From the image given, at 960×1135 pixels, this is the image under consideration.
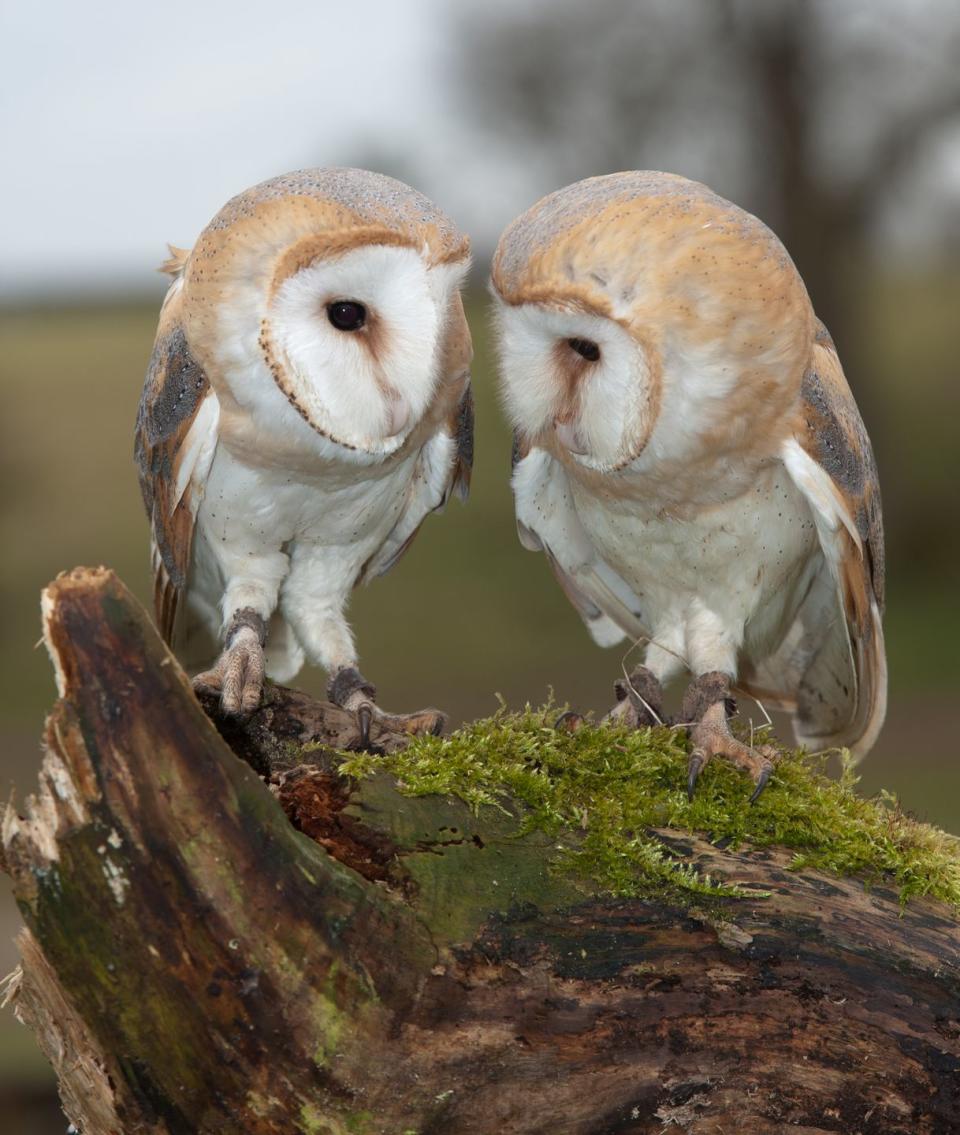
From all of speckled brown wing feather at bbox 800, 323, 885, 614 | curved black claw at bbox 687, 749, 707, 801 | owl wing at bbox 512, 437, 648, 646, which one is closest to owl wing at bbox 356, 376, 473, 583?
owl wing at bbox 512, 437, 648, 646

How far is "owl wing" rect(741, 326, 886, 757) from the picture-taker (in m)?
2.47

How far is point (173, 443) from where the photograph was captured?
2.61 meters

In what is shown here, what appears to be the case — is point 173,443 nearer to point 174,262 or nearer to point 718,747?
point 174,262

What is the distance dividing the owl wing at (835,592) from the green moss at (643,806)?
18.9 inches

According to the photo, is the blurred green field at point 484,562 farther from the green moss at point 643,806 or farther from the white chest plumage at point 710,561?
the green moss at point 643,806

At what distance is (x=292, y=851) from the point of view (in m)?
1.73

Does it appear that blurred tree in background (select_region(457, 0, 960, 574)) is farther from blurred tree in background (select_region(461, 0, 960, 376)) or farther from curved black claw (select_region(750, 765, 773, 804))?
curved black claw (select_region(750, 765, 773, 804))

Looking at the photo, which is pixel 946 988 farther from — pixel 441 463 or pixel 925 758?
pixel 925 758

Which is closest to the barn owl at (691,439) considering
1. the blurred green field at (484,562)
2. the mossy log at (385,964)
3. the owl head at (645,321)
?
the owl head at (645,321)

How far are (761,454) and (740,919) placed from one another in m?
0.90

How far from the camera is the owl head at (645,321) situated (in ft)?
7.14

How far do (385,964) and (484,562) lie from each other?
864 centimetres

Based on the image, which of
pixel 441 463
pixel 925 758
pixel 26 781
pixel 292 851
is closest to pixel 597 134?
pixel 925 758

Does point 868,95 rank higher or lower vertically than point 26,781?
higher
